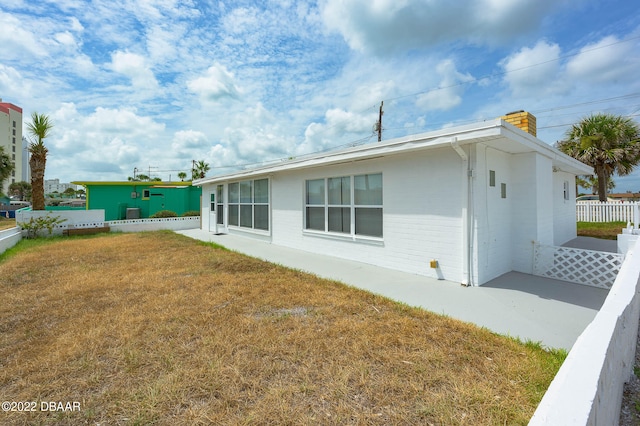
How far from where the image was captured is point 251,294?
476 centimetres

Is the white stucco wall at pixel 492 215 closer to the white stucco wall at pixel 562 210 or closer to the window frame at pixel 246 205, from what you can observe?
the white stucco wall at pixel 562 210

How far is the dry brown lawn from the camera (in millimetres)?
2096

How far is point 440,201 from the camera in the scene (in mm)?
5445

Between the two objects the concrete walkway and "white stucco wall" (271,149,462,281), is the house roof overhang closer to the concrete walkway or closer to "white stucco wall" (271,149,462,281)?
"white stucco wall" (271,149,462,281)

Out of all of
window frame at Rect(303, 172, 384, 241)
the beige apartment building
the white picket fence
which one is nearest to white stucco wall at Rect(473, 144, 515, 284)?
window frame at Rect(303, 172, 384, 241)

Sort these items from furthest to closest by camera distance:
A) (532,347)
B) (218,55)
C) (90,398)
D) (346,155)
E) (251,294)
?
(218,55), (346,155), (251,294), (532,347), (90,398)

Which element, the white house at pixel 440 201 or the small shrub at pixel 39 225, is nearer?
the white house at pixel 440 201

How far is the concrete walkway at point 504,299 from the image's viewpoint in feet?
11.4

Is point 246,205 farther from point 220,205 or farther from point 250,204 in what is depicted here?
point 220,205

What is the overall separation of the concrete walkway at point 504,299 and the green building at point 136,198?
53.9ft

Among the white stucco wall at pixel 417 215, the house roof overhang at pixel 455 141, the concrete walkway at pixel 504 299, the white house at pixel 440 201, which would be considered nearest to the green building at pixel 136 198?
the white house at pixel 440 201

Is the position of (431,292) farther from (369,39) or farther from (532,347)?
(369,39)

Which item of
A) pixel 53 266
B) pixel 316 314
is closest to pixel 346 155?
pixel 316 314

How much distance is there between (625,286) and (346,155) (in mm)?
5069
